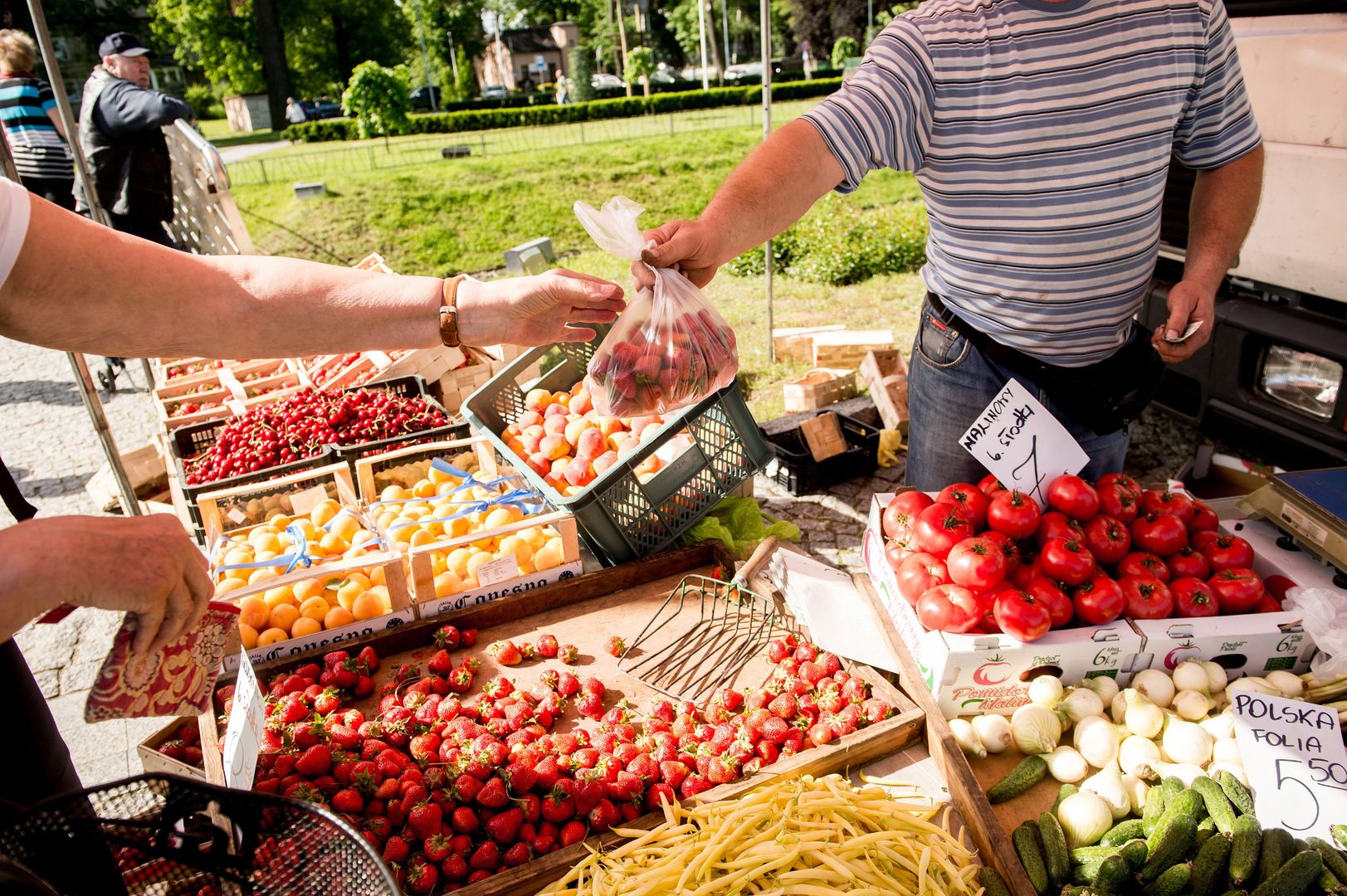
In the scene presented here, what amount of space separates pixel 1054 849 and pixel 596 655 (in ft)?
4.18

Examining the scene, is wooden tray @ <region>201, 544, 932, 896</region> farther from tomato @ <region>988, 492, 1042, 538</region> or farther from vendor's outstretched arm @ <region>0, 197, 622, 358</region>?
vendor's outstretched arm @ <region>0, 197, 622, 358</region>

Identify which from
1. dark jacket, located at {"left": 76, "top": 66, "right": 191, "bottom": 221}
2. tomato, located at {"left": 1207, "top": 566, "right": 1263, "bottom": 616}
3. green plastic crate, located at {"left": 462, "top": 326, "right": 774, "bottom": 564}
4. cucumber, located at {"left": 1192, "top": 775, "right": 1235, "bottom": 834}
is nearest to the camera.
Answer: cucumber, located at {"left": 1192, "top": 775, "right": 1235, "bottom": 834}

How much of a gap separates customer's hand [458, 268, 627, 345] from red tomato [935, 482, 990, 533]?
3.39 ft

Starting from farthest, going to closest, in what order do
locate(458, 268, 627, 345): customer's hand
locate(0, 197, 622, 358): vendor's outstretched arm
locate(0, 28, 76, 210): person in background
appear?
locate(0, 28, 76, 210): person in background < locate(458, 268, 627, 345): customer's hand < locate(0, 197, 622, 358): vendor's outstretched arm

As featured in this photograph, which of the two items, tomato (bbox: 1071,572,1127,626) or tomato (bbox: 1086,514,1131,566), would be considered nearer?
tomato (bbox: 1071,572,1127,626)

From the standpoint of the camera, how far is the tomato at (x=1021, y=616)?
1.96 metres

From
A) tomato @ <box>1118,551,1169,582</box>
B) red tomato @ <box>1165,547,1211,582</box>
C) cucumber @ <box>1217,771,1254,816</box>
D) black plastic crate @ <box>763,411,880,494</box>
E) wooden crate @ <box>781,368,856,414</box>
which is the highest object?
tomato @ <box>1118,551,1169,582</box>

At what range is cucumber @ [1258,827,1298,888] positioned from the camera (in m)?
1.57

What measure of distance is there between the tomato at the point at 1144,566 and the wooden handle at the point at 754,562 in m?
0.94

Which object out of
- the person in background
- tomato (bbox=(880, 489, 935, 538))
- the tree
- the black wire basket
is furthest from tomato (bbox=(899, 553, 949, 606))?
the tree

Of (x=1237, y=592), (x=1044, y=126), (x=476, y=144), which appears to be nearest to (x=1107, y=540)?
(x=1237, y=592)

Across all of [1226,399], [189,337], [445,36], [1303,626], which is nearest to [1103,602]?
[1303,626]

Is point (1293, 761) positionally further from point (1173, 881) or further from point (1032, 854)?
point (1032, 854)

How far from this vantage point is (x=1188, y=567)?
86.6 inches
